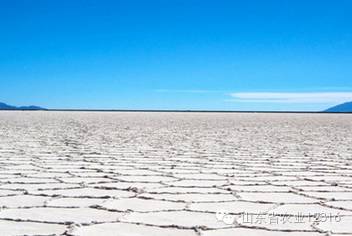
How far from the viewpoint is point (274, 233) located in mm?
1842

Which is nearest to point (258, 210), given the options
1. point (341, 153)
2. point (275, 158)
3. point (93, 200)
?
point (93, 200)

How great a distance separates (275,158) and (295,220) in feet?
8.58

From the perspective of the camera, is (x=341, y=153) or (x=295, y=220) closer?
(x=295, y=220)

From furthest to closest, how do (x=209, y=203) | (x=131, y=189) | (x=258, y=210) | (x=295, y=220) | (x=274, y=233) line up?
(x=131, y=189), (x=209, y=203), (x=258, y=210), (x=295, y=220), (x=274, y=233)

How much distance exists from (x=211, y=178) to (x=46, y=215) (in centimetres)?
135

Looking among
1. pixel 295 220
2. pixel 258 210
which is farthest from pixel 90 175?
pixel 295 220

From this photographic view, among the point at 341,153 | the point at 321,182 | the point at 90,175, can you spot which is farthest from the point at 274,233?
the point at 341,153

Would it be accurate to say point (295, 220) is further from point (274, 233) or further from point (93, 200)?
point (93, 200)

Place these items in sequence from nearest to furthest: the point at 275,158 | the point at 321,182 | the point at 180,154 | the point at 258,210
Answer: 1. the point at 258,210
2. the point at 321,182
3. the point at 275,158
4. the point at 180,154

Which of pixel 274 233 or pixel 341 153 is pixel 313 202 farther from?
pixel 341 153

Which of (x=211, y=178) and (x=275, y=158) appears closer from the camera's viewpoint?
(x=211, y=178)

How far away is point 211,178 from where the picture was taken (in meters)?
3.27

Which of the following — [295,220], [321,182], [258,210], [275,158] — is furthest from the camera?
[275,158]

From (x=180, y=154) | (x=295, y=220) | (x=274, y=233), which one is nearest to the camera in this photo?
(x=274, y=233)
